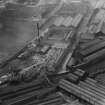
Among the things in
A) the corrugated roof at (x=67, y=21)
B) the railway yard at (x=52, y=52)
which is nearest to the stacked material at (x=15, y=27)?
the railway yard at (x=52, y=52)

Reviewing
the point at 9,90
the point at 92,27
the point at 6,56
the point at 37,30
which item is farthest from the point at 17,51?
the point at 92,27

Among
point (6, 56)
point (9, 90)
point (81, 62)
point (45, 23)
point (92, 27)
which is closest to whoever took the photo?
point (9, 90)

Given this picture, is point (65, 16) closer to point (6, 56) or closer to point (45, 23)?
point (45, 23)

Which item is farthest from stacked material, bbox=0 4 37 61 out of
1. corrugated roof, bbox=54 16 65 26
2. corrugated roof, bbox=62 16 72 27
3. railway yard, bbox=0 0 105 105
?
corrugated roof, bbox=62 16 72 27

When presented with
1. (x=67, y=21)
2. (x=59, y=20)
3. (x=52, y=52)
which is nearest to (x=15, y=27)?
(x=59, y=20)

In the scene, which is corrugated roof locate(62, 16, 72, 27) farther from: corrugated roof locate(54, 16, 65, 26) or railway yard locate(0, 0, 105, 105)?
corrugated roof locate(54, 16, 65, 26)

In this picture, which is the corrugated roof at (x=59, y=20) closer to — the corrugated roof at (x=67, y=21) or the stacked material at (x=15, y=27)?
the corrugated roof at (x=67, y=21)

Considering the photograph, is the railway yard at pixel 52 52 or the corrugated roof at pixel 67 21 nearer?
the railway yard at pixel 52 52

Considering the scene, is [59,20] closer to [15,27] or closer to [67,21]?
[67,21]

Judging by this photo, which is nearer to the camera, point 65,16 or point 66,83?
point 66,83
